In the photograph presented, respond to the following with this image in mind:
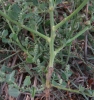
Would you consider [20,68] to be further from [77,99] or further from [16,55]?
[77,99]

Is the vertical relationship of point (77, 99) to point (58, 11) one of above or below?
below

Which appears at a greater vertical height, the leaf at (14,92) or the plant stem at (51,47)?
the plant stem at (51,47)

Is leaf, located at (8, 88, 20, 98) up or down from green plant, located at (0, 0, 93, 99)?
down

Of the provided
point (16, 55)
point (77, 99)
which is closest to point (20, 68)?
point (16, 55)

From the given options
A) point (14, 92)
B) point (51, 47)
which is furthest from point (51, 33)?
point (14, 92)

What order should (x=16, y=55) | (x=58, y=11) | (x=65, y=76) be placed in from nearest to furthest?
(x=65, y=76) → (x=16, y=55) → (x=58, y=11)

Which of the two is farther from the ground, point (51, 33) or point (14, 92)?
point (51, 33)

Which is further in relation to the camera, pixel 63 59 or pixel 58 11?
pixel 58 11

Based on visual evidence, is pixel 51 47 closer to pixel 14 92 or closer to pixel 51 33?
pixel 51 33

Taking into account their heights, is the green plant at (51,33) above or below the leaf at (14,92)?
above

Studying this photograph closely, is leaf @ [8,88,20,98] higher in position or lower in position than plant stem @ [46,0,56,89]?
lower

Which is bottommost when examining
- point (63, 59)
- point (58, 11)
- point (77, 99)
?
point (77, 99)
